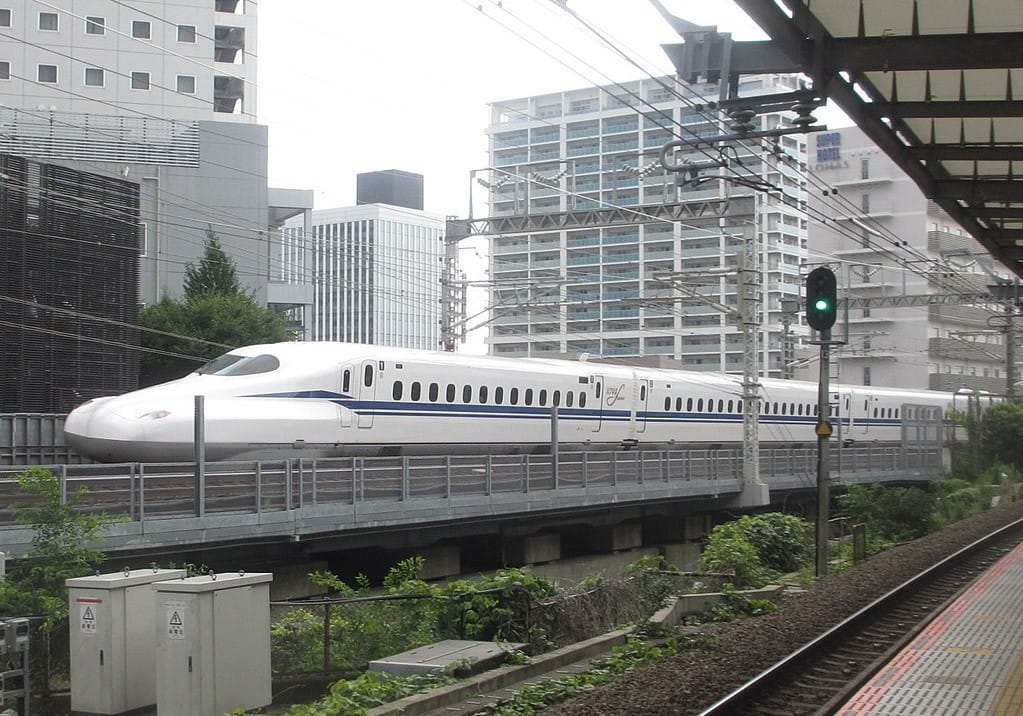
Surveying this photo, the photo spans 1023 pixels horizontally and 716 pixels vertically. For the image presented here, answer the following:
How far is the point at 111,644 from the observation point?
11023 mm

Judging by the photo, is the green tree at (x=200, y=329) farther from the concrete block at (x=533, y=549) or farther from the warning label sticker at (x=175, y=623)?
the warning label sticker at (x=175, y=623)

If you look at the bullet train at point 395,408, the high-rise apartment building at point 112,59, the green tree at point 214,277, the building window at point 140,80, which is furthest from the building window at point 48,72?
the bullet train at point 395,408

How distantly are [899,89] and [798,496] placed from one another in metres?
25.5

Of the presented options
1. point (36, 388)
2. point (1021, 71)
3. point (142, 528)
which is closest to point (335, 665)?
point (142, 528)

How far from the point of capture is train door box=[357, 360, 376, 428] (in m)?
25.2

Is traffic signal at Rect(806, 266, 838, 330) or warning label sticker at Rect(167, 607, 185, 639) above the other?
traffic signal at Rect(806, 266, 838, 330)

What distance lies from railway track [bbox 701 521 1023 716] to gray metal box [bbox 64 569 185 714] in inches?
204

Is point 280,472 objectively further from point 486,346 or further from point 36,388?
point 486,346

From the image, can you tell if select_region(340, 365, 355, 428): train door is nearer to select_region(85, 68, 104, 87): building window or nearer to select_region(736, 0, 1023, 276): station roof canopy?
select_region(736, 0, 1023, 276): station roof canopy

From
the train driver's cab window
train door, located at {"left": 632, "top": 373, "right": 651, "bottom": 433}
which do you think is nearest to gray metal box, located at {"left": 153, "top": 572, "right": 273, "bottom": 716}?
the train driver's cab window

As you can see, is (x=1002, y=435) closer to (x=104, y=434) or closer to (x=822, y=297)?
(x=822, y=297)

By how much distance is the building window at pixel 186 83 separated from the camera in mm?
76375

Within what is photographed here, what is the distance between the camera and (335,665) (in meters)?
13.4

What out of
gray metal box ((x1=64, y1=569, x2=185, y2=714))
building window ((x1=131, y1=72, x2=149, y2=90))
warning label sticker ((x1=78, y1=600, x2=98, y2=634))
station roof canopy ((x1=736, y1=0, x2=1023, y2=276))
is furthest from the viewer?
building window ((x1=131, y1=72, x2=149, y2=90))
